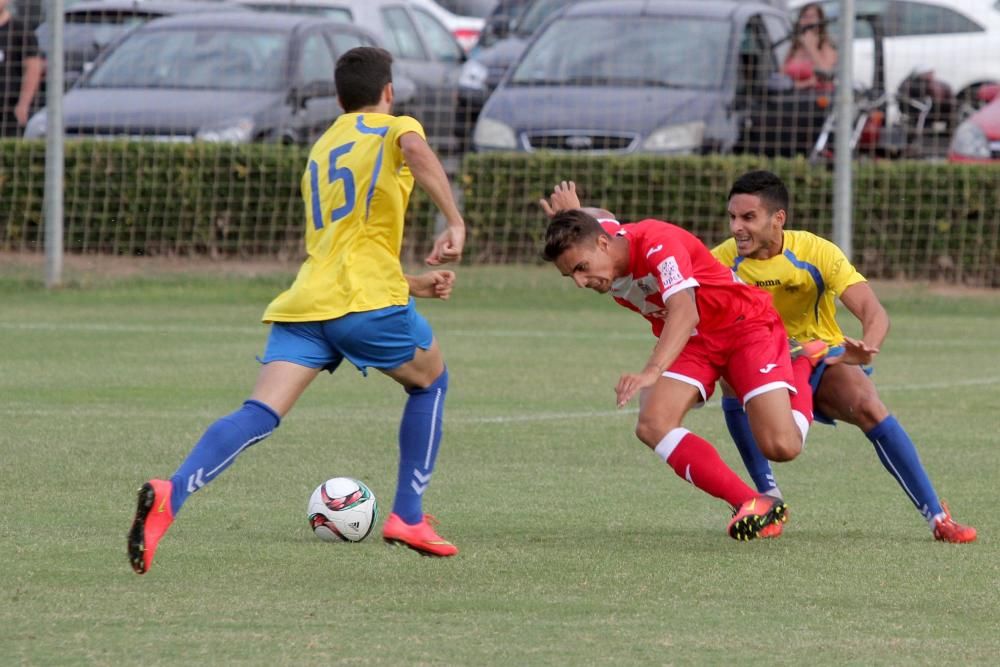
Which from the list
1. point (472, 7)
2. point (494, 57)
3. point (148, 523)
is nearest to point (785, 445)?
point (148, 523)

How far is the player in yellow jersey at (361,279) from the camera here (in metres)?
6.00

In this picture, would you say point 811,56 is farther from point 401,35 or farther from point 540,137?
point 401,35

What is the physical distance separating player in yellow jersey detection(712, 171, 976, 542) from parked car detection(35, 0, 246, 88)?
13848 mm

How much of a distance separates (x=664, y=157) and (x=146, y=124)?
4506 millimetres

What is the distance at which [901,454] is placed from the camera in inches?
267

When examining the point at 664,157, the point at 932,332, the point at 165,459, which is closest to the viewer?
the point at 165,459

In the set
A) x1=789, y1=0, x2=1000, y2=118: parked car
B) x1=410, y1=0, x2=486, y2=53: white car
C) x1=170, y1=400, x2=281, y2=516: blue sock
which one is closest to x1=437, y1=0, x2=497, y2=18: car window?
A: x1=410, y1=0, x2=486, y2=53: white car

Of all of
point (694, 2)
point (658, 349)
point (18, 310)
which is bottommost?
point (18, 310)

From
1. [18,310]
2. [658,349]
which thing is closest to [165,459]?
[658,349]

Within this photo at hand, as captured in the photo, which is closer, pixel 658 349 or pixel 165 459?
pixel 658 349

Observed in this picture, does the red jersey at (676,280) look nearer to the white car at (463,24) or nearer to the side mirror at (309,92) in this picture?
the side mirror at (309,92)

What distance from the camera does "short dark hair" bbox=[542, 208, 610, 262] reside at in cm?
629

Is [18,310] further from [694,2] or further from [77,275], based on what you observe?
[694,2]

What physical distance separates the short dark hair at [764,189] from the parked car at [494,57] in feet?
36.4
